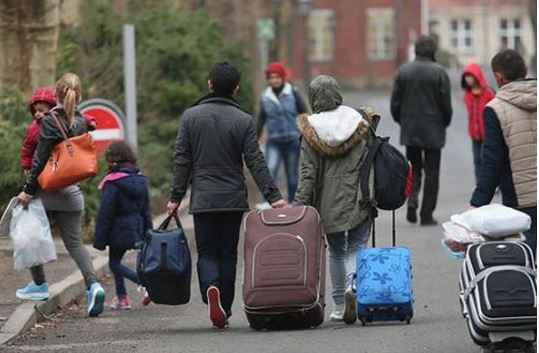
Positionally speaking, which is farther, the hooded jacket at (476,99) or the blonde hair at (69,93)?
the hooded jacket at (476,99)

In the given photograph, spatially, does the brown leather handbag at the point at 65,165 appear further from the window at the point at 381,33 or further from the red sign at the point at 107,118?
the window at the point at 381,33

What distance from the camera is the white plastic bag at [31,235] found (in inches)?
474

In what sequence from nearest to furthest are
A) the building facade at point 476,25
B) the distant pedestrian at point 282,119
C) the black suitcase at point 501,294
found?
the black suitcase at point 501,294 < the distant pedestrian at point 282,119 < the building facade at point 476,25

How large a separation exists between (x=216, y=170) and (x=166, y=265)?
2.36 ft

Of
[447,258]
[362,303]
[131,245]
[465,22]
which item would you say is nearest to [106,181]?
[131,245]

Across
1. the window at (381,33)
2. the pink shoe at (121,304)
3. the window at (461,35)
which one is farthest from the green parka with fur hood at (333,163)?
the window at (461,35)

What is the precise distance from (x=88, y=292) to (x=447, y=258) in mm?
4451

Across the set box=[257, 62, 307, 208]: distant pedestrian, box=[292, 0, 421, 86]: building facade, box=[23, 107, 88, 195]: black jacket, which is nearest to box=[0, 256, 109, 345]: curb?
box=[23, 107, 88, 195]: black jacket

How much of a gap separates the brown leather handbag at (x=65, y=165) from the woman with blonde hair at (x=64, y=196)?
4 centimetres

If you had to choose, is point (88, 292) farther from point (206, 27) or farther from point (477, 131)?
point (206, 27)

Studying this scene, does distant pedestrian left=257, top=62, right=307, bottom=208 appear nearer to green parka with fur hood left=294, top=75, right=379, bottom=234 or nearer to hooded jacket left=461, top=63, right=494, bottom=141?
hooded jacket left=461, top=63, right=494, bottom=141

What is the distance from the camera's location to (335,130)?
440 inches

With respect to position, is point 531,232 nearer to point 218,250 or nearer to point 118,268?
point 218,250

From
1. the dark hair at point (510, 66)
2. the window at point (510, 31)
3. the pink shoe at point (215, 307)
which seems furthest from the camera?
the window at point (510, 31)
